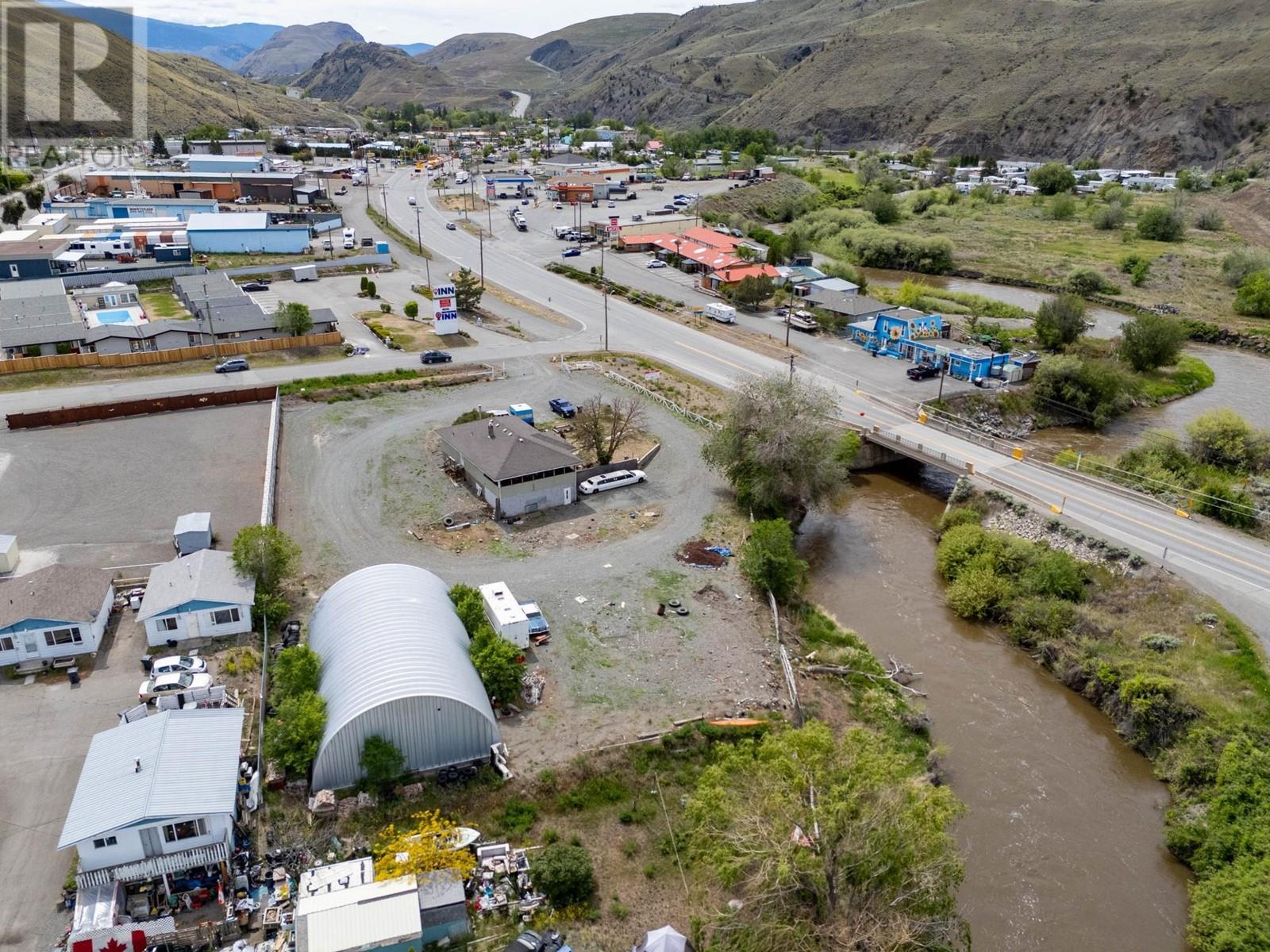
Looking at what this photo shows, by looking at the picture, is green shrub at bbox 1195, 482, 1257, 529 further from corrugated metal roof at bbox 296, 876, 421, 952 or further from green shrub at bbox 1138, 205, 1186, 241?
green shrub at bbox 1138, 205, 1186, 241

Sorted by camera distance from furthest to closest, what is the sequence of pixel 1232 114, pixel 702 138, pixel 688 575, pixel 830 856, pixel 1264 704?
pixel 702 138 < pixel 1232 114 < pixel 688 575 < pixel 1264 704 < pixel 830 856

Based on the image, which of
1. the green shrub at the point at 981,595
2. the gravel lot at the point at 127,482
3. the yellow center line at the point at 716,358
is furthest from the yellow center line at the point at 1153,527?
the gravel lot at the point at 127,482

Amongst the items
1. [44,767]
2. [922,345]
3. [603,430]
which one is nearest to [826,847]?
[44,767]

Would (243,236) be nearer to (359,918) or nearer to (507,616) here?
(507,616)

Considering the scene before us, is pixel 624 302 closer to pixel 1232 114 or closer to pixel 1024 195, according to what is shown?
pixel 1024 195

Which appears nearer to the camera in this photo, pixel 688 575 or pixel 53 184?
pixel 688 575

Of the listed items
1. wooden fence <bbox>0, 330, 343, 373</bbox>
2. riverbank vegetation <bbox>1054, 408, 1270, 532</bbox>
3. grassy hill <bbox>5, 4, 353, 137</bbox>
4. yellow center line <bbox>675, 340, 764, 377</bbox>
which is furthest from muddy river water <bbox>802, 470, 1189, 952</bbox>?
grassy hill <bbox>5, 4, 353, 137</bbox>

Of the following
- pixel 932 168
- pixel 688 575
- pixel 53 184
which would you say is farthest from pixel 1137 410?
pixel 53 184
